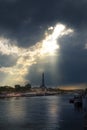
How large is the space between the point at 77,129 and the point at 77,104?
4176 inches

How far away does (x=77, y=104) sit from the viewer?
19362cm

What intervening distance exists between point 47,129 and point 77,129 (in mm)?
7180

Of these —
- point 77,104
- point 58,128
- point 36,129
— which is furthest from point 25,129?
point 77,104

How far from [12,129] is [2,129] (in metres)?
2.52

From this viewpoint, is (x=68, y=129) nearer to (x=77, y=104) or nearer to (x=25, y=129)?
(x=25, y=129)

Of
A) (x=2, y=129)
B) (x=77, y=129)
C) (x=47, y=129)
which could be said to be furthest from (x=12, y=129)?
(x=77, y=129)

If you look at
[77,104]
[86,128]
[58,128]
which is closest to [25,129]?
[58,128]

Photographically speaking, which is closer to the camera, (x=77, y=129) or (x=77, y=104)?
(x=77, y=129)

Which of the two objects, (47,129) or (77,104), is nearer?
(47,129)

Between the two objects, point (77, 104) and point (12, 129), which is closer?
point (12, 129)

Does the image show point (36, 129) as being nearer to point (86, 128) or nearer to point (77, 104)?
point (86, 128)

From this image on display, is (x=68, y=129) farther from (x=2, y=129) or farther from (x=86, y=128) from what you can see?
(x=2, y=129)

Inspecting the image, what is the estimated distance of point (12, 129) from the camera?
8781cm

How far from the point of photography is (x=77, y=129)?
88.1 meters
